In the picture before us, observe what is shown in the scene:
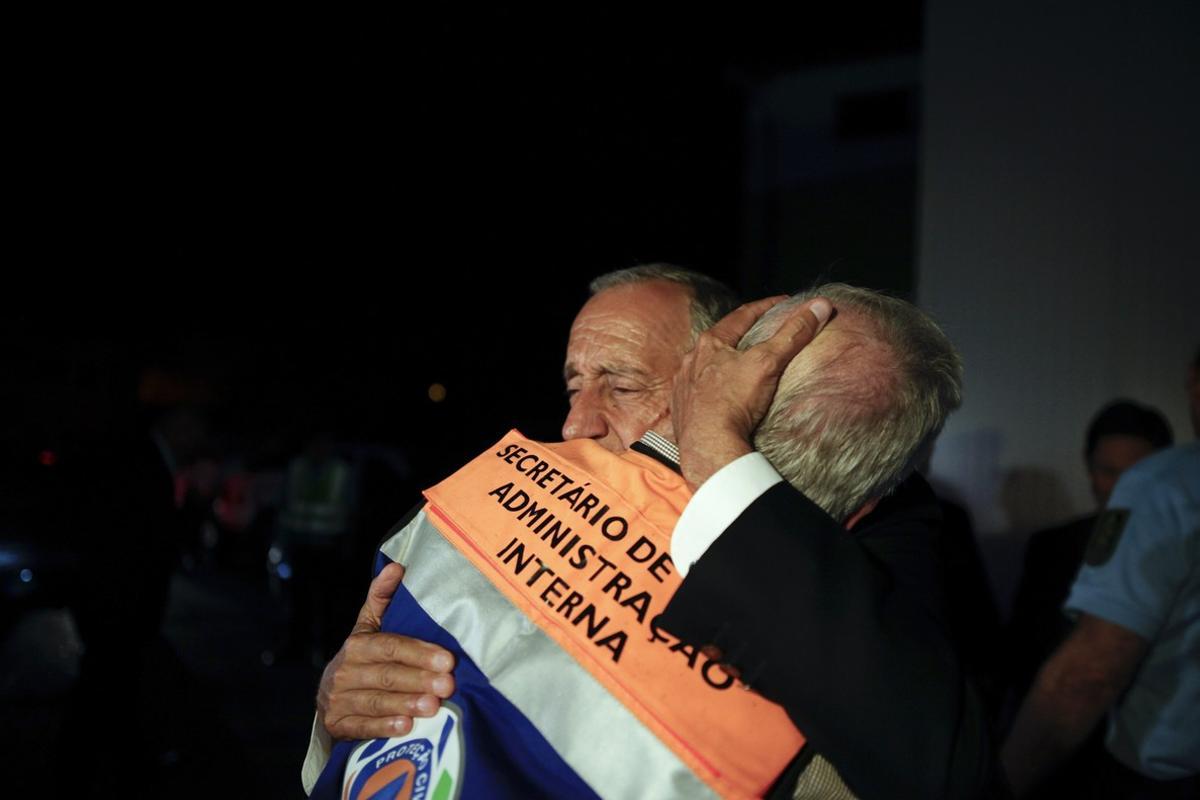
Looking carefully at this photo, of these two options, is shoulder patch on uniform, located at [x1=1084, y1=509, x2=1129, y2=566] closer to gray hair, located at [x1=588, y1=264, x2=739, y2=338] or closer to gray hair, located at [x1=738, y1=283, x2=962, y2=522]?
gray hair, located at [x1=588, y1=264, x2=739, y2=338]

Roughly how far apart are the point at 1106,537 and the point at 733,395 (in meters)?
1.26

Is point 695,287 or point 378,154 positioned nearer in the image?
point 695,287

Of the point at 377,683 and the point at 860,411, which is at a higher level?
the point at 860,411

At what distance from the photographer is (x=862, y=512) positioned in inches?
35.5

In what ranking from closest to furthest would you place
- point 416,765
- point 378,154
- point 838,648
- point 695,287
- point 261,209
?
point 838,648
point 416,765
point 695,287
point 378,154
point 261,209

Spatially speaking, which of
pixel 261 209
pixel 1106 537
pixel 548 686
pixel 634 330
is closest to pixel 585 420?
pixel 634 330

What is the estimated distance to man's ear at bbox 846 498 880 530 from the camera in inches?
34.4

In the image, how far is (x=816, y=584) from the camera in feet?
2.31

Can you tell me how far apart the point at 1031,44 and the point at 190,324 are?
1440 cm

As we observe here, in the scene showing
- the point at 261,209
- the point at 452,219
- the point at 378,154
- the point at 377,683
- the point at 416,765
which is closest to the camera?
the point at 416,765

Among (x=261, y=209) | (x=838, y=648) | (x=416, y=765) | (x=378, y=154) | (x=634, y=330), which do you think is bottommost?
(x=416, y=765)

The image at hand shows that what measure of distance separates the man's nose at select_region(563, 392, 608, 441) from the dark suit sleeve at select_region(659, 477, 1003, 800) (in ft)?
2.65

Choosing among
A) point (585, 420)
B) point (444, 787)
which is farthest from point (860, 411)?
point (585, 420)

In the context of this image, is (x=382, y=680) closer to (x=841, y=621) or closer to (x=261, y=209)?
(x=841, y=621)
